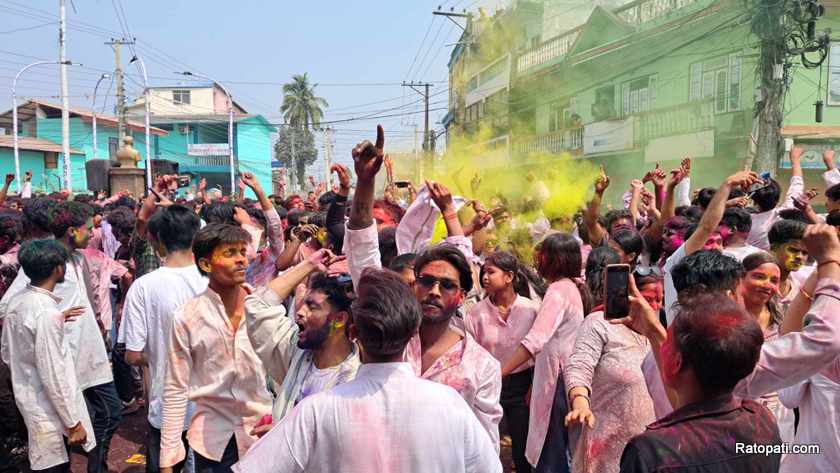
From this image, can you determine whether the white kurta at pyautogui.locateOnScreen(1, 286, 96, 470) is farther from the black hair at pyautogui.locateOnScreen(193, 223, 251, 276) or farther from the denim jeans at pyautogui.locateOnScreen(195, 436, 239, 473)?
the black hair at pyautogui.locateOnScreen(193, 223, 251, 276)

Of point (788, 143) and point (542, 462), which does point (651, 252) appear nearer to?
point (542, 462)

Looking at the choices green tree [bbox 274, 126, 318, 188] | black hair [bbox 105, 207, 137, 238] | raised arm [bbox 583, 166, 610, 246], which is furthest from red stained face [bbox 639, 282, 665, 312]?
green tree [bbox 274, 126, 318, 188]

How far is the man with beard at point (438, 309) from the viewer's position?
2773mm

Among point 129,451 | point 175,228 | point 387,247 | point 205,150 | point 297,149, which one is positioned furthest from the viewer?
point 297,149

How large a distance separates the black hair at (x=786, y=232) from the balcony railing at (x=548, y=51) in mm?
11230

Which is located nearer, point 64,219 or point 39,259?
point 39,259

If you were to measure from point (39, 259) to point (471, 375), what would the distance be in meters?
2.83

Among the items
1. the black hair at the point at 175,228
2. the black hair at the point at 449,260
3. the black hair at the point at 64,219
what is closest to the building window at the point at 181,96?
the black hair at the point at 64,219

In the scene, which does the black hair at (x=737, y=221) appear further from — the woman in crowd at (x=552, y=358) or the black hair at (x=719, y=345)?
the black hair at (x=719, y=345)

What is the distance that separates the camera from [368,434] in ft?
6.45

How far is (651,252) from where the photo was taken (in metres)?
5.71

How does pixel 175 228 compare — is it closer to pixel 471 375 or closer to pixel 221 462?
pixel 221 462

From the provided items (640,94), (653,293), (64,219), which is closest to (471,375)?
(653,293)

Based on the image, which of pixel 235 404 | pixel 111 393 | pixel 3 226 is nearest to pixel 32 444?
pixel 111 393
